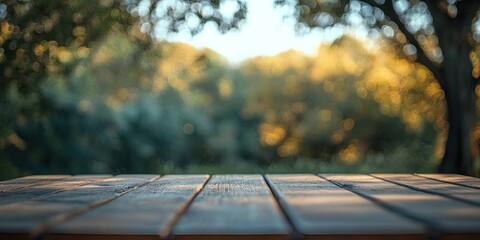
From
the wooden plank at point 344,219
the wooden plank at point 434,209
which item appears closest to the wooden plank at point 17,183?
the wooden plank at point 344,219

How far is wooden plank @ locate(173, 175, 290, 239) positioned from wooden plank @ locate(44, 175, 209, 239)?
43 millimetres

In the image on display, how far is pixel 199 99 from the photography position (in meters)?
18.1

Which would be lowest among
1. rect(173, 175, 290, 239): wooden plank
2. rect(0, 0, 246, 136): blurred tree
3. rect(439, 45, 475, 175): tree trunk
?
rect(173, 175, 290, 239): wooden plank

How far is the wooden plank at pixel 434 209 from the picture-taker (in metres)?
1.35

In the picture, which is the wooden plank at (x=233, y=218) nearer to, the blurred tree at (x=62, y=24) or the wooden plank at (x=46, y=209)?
the wooden plank at (x=46, y=209)

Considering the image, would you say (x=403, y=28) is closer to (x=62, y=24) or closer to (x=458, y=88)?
(x=458, y=88)

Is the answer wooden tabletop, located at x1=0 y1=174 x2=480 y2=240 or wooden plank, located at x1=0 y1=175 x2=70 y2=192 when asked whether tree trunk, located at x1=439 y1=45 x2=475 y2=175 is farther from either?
wooden plank, located at x1=0 y1=175 x2=70 y2=192

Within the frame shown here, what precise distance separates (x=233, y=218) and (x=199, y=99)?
54.6 ft

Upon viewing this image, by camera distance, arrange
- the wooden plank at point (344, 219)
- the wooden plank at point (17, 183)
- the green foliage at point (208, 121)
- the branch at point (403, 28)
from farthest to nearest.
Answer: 1. the green foliage at point (208, 121)
2. the branch at point (403, 28)
3. the wooden plank at point (17, 183)
4. the wooden plank at point (344, 219)

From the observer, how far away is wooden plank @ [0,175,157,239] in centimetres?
138

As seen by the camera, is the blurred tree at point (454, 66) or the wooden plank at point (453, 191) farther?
the blurred tree at point (454, 66)

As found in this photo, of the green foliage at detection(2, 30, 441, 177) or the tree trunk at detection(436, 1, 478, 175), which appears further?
the green foliage at detection(2, 30, 441, 177)

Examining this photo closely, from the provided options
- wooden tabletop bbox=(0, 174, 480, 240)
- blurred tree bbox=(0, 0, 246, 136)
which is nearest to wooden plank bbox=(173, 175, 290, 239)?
wooden tabletop bbox=(0, 174, 480, 240)

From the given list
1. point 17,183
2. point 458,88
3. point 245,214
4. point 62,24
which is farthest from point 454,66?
point 245,214
